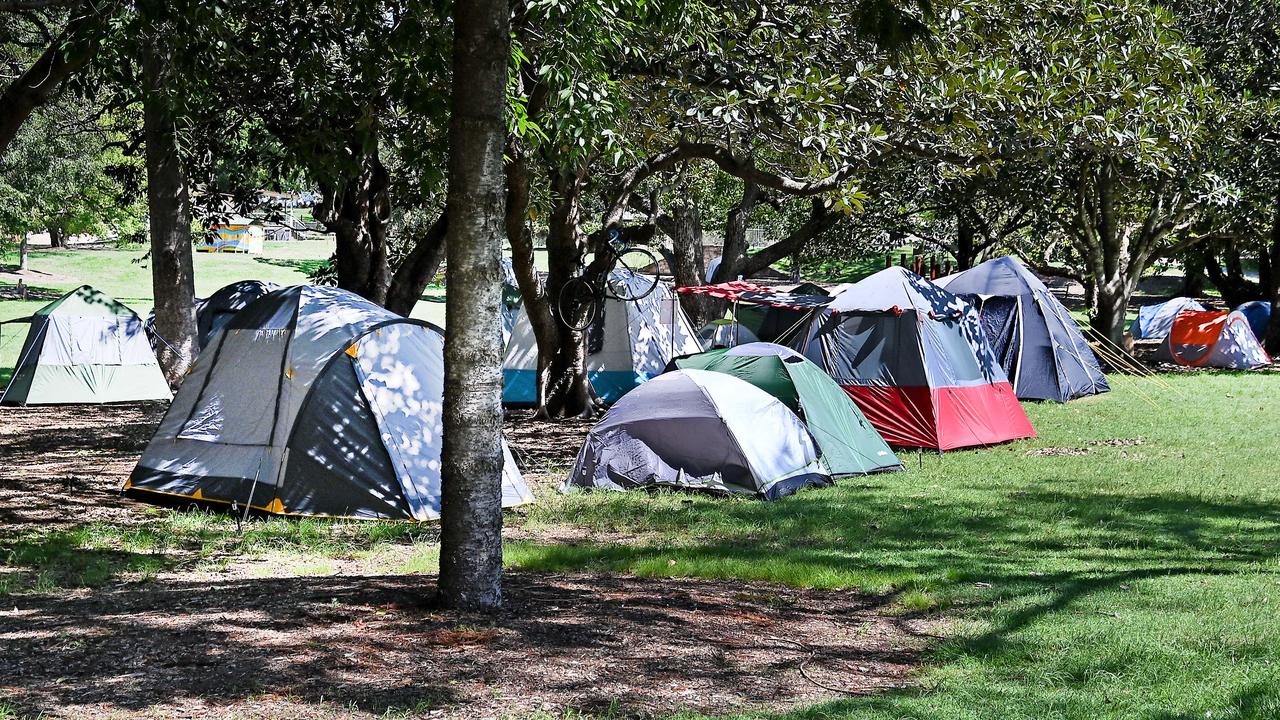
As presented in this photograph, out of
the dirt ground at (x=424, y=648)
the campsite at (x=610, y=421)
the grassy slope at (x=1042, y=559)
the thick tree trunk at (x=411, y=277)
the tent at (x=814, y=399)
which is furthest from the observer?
the thick tree trunk at (x=411, y=277)

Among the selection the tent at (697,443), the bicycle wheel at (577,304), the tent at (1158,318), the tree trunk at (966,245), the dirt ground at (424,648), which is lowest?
the dirt ground at (424,648)

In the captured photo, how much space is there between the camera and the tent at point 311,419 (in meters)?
9.05

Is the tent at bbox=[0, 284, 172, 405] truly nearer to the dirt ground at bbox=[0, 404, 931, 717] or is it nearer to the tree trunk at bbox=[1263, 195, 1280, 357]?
the dirt ground at bbox=[0, 404, 931, 717]

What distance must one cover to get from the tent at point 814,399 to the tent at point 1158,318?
24.5 meters

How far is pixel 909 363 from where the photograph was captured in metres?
13.8

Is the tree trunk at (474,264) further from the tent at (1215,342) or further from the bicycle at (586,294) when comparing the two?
the tent at (1215,342)

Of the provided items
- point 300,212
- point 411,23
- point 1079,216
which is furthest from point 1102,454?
point 300,212

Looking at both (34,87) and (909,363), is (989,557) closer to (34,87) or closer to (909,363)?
(909,363)

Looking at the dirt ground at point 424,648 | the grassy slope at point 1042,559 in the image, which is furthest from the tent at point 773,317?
the dirt ground at point 424,648

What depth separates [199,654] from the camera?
16.5 feet

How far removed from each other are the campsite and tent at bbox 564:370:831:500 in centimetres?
4

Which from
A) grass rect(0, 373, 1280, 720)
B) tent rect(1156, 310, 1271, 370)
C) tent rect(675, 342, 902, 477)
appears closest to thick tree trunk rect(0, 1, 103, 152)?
grass rect(0, 373, 1280, 720)

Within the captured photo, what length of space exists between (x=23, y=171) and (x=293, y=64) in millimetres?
19924

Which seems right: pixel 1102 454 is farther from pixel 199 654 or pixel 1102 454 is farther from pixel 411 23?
pixel 199 654
